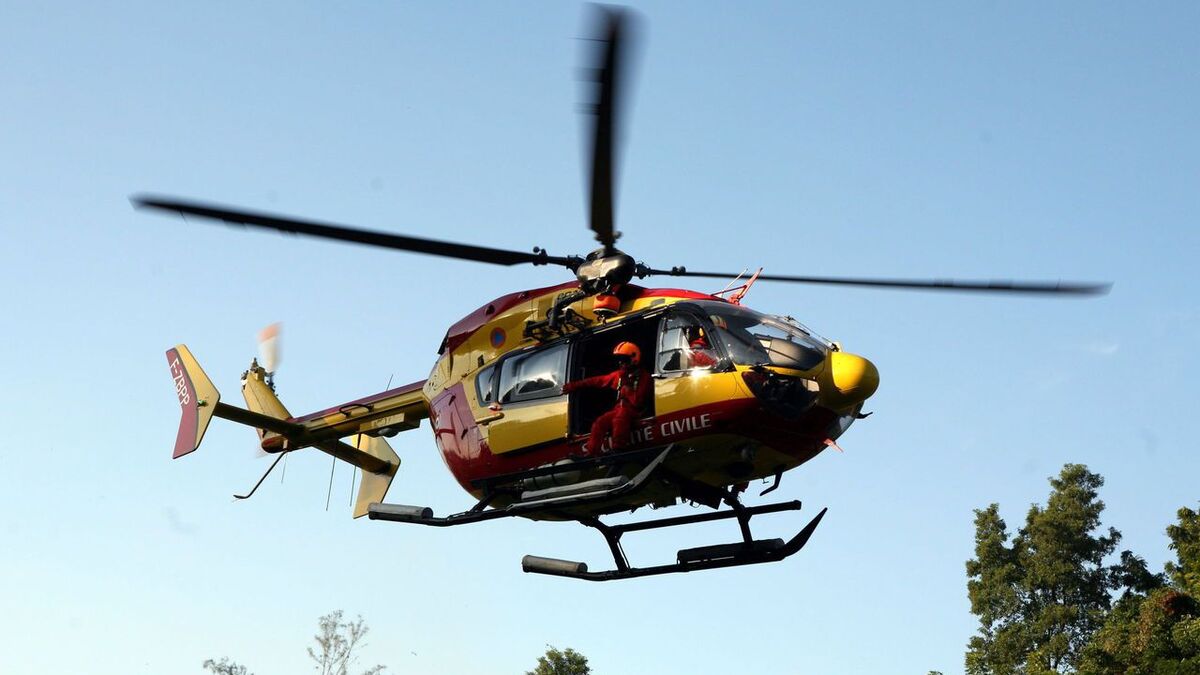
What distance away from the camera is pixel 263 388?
22.8 meters

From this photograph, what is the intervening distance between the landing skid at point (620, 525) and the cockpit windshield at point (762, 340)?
142cm

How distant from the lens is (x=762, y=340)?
1464 cm

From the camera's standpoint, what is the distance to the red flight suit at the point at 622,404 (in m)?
14.9

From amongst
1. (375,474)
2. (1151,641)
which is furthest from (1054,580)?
(375,474)

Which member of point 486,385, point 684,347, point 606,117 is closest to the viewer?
point 606,117

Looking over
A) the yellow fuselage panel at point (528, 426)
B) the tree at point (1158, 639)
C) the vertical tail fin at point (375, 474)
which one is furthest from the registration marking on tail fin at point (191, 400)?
the tree at point (1158, 639)

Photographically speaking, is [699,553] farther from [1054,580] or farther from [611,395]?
[1054,580]

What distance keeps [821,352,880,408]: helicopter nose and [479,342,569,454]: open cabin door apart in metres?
3.16

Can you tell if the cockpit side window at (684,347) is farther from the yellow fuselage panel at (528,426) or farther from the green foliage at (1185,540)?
the green foliage at (1185,540)

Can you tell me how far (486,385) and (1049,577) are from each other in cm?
3861

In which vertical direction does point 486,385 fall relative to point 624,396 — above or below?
above

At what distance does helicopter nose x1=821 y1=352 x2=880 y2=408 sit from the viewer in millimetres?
14352

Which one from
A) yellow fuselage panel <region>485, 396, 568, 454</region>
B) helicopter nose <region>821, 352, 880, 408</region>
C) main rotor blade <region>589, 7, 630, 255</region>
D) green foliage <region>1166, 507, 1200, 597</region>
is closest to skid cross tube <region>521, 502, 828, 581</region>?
yellow fuselage panel <region>485, 396, 568, 454</region>

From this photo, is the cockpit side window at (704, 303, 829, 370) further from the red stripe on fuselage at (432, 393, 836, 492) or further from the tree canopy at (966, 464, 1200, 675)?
the tree canopy at (966, 464, 1200, 675)
